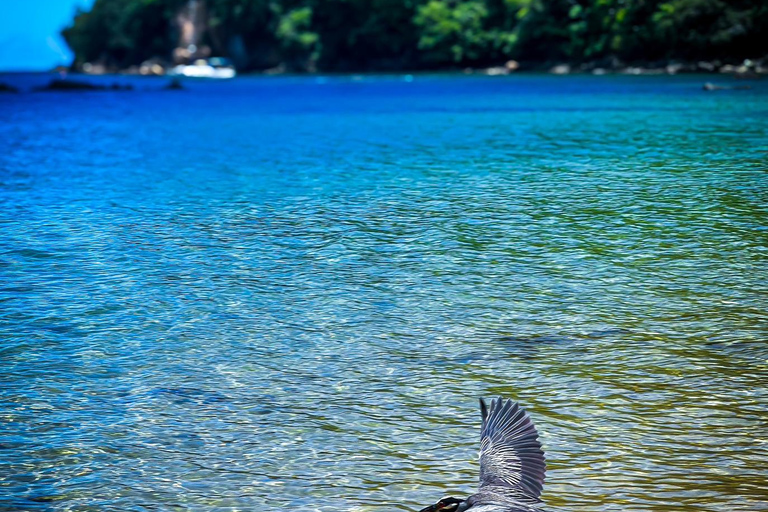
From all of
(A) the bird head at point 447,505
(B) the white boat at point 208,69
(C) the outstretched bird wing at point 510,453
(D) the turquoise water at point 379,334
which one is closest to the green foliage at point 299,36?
(B) the white boat at point 208,69

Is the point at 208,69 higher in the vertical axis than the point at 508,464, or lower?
higher

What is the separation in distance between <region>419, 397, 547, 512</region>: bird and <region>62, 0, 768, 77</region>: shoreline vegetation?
185ft

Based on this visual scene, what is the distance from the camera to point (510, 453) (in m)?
4.36

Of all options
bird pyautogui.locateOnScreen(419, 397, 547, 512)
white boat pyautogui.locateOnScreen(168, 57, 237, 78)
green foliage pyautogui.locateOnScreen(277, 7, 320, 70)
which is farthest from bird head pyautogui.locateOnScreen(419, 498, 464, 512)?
white boat pyautogui.locateOnScreen(168, 57, 237, 78)

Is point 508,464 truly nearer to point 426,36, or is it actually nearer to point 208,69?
point 426,36

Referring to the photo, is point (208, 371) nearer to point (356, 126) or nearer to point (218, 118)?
point (356, 126)

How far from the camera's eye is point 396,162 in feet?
70.0

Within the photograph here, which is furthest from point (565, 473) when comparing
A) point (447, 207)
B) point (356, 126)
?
point (356, 126)

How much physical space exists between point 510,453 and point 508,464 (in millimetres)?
56

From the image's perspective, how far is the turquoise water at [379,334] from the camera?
573 centimetres

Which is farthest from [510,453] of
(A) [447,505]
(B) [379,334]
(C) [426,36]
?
(C) [426,36]

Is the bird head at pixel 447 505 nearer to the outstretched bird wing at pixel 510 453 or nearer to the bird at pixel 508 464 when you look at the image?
the bird at pixel 508 464

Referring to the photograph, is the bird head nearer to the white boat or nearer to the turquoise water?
the turquoise water

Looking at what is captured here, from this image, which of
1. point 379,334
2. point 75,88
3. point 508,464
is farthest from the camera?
point 75,88
